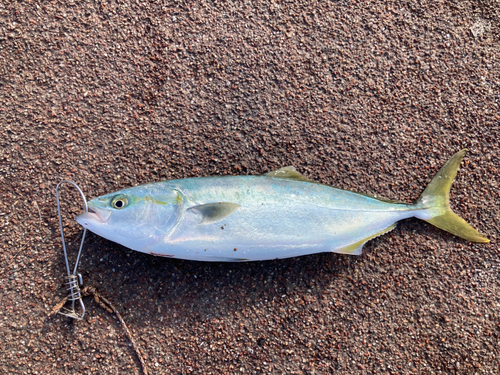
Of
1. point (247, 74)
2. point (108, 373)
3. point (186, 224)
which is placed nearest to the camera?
point (186, 224)

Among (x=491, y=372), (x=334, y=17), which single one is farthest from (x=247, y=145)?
(x=491, y=372)

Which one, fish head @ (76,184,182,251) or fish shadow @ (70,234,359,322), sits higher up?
fish head @ (76,184,182,251)

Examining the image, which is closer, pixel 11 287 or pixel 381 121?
pixel 11 287

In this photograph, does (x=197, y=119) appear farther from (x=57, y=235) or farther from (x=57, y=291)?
(x=57, y=291)

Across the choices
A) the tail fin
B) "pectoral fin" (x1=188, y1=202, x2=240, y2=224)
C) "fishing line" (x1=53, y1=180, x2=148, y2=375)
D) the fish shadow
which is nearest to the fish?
"pectoral fin" (x1=188, y1=202, x2=240, y2=224)

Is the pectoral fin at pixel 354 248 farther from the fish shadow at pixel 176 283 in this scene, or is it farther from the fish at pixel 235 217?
the fish shadow at pixel 176 283

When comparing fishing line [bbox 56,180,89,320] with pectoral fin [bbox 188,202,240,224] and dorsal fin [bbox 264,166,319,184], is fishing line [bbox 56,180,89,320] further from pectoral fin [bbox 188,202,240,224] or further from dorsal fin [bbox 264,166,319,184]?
dorsal fin [bbox 264,166,319,184]

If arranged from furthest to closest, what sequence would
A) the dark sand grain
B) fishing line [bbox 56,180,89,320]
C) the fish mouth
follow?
the dark sand grain < fishing line [bbox 56,180,89,320] < the fish mouth

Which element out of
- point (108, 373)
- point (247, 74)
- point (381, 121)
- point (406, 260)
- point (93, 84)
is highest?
point (93, 84)
